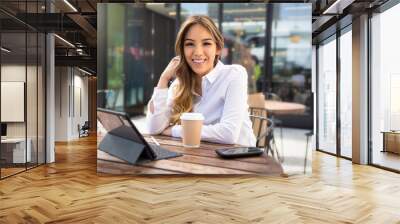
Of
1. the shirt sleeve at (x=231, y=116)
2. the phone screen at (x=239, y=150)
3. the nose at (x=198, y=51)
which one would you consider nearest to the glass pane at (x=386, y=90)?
the shirt sleeve at (x=231, y=116)

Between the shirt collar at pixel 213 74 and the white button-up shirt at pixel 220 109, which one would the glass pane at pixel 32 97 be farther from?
the shirt collar at pixel 213 74

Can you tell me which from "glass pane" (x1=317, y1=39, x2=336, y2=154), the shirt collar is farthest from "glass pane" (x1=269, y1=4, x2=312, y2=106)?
"glass pane" (x1=317, y1=39, x2=336, y2=154)

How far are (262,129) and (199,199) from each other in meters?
1.28

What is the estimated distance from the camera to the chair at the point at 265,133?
290 centimetres

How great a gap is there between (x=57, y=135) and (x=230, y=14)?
935cm

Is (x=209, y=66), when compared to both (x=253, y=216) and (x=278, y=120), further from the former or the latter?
(x=253, y=216)

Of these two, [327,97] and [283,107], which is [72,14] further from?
[327,97]

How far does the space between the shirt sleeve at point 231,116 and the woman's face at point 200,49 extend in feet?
0.62

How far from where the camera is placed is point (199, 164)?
102 inches

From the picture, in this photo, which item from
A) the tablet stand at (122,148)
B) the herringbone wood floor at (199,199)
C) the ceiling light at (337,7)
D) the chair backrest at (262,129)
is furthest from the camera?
the ceiling light at (337,7)

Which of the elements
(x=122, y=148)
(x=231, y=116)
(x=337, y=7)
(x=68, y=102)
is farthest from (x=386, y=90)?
(x=68, y=102)

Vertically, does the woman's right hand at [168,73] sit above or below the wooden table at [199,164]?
above

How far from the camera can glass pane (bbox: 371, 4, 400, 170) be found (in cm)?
572

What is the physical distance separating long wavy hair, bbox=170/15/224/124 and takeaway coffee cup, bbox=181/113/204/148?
131mm
